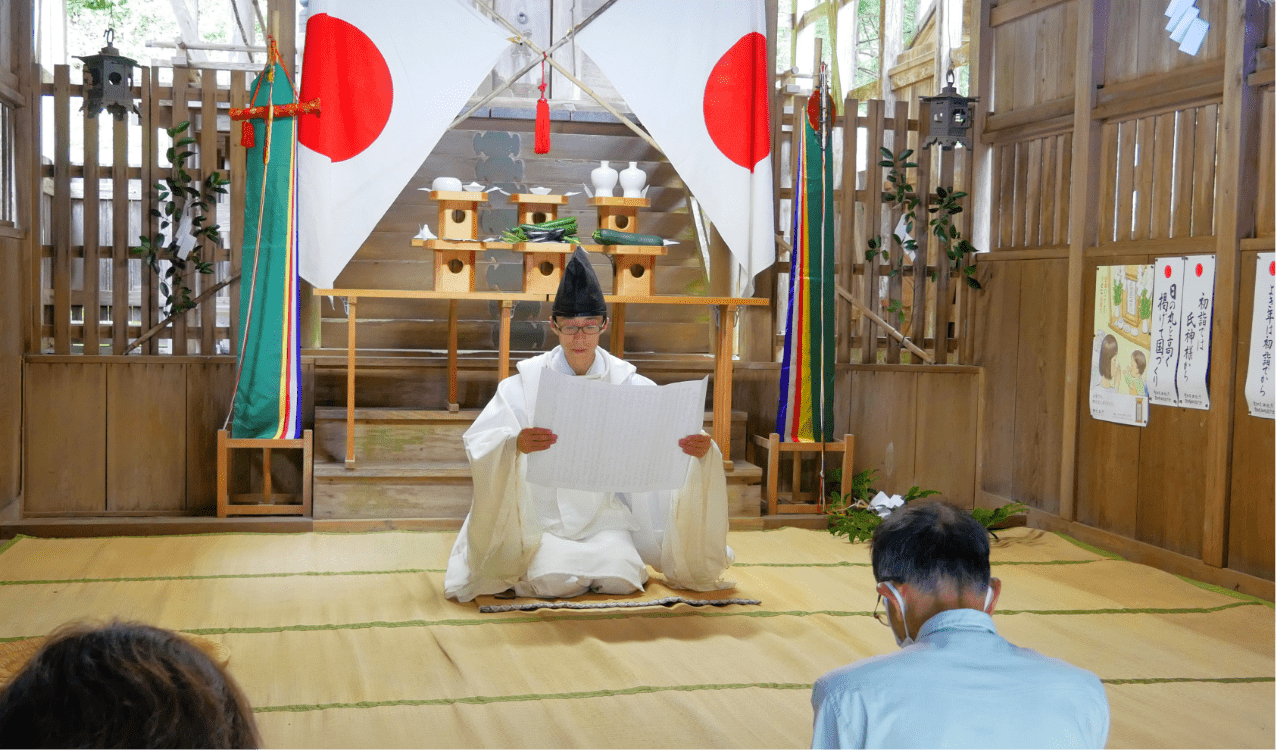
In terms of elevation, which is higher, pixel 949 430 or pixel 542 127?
pixel 542 127

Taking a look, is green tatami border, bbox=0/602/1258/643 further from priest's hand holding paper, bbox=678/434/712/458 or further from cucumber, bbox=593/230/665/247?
cucumber, bbox=593/230/665/247

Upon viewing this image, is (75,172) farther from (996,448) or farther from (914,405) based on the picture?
(996,448)

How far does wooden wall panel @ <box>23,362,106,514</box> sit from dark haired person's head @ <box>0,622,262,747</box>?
507cm

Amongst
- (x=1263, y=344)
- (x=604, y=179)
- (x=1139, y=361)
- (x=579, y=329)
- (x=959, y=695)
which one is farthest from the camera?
(x=604, y=179)

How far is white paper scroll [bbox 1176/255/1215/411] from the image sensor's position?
4.52 metres

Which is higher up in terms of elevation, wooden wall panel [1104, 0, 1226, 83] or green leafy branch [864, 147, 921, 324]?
wooden wall panel [1104, 0, 1226, 83]

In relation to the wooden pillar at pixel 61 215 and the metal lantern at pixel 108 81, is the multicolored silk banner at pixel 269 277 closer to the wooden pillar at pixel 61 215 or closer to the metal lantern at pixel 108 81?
the metal lantern at pixel 108 81

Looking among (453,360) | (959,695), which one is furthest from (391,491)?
(959,695)

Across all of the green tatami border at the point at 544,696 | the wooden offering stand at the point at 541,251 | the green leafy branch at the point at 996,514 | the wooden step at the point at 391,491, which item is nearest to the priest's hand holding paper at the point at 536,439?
the green tatami border at the point at 544,696

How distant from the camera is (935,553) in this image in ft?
4.91

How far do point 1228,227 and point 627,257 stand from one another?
8.54 ft

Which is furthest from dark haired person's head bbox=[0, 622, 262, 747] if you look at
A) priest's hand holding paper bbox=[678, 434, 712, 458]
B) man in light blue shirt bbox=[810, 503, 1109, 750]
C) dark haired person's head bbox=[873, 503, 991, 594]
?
priest's hand holding paper bbox=[678, 434, 712, 458]

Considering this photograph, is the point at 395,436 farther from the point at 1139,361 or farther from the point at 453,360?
the point at 1139,361

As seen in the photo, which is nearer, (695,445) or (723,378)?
(695,445)
